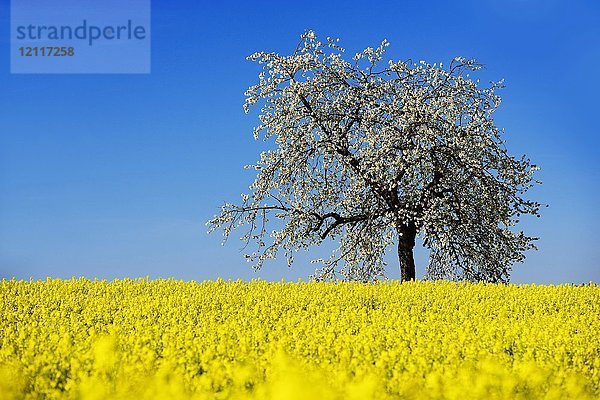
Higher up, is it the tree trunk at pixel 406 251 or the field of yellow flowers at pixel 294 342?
the tree trunk at pixel 406 251

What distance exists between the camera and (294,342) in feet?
25.3

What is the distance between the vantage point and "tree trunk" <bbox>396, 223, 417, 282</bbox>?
742 inches

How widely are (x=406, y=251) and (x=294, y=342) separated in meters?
11.5

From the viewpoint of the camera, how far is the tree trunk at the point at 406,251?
61.9 ft

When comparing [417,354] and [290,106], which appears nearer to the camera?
[417,354]

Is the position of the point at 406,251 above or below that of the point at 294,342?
above

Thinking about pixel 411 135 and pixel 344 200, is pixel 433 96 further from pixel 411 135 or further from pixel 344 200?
pixel 344 200

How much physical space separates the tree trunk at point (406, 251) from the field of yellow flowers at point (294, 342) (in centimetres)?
507

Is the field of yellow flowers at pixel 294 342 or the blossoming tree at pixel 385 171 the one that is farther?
the blossoming tree at pixel 385 171

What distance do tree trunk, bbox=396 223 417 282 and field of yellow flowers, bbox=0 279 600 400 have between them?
5.07m

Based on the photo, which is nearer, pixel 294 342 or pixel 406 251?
pixel 294 342

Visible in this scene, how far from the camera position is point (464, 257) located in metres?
19.1

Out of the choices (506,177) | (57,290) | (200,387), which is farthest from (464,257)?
(200,387)

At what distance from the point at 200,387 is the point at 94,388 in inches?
37.4
